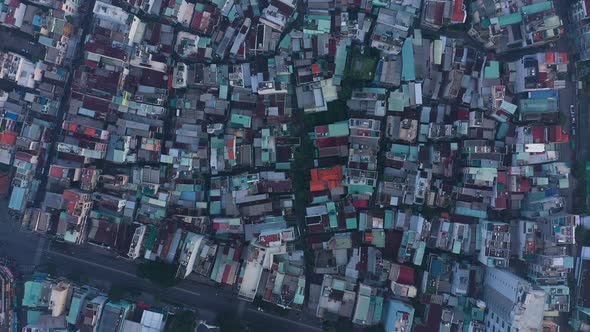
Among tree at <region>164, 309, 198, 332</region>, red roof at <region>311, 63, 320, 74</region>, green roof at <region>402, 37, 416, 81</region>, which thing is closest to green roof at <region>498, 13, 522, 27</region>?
green roof at <region>402, 37, 416, 81</region>

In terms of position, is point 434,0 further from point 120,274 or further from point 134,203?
point 120,274

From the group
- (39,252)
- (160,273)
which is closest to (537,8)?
(160,273)

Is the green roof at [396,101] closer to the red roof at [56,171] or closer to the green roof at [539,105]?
the green roof at [539,105]

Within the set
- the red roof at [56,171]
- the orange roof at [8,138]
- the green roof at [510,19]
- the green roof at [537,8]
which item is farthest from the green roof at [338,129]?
the orange roof at [8,138]

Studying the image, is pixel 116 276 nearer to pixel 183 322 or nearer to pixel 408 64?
pixel 183 322

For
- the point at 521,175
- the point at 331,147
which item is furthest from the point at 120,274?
the point at 521,175
